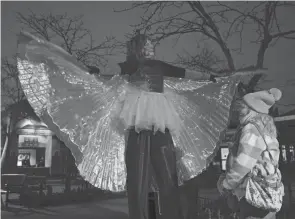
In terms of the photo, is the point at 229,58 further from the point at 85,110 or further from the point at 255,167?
the point at 85,110

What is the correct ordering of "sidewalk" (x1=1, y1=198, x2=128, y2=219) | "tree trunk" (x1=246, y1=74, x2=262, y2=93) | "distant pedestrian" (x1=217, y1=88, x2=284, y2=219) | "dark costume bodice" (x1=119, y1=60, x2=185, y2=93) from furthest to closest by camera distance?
1. "tree trunk" (x1=246, y1=74, x2=262, y2=93)
2. "dark costume bodice" (x1=119, y1=60, x2=185, y2=93)
3. "sidewalk" (x1=1, y1=198, x2=128, y2=219)
4. "distant pedestrian" (x1=217, y1=88, x2=284, y2=219)

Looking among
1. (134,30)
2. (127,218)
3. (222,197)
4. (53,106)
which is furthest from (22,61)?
(222,197)

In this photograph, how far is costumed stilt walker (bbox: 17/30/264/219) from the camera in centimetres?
154

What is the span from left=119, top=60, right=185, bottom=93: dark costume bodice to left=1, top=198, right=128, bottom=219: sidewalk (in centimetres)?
59

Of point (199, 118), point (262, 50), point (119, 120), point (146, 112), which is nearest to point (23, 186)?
point (119, 120)

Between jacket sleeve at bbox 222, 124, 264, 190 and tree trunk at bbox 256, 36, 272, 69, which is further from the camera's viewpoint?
tree trunk at bbox 256, 36, 272, 69

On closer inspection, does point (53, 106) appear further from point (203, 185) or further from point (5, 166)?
point (203, 185)

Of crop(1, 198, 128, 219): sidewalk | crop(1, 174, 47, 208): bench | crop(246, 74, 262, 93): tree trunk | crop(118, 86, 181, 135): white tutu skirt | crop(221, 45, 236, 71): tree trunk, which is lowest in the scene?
crop(1, 198, 128, 219): sidewalk

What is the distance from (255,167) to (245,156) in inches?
2.7

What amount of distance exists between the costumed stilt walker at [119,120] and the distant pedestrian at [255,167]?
10.2 inches

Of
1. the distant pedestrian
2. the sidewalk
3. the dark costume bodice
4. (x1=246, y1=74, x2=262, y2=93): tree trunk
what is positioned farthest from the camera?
(x1=246, y1=74, x2=262, y2=93): tree trunk

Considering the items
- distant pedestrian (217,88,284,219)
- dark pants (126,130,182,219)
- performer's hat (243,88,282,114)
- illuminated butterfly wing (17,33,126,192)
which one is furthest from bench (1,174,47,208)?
performer's hat (243,88,282,114)

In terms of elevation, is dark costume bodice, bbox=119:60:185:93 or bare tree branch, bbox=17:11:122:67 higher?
bare tree branch, bbox=17:11:122:67

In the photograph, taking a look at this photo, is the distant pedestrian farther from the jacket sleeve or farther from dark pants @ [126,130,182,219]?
dark pants @ [126,130,182,219]
